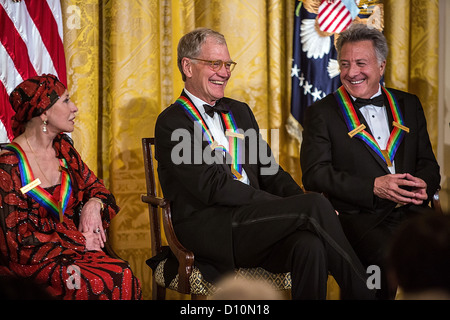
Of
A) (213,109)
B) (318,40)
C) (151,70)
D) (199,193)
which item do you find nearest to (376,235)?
(199,193)

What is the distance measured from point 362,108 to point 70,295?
2135 millimetres

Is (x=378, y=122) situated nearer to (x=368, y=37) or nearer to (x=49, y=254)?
(x=368, y=37)

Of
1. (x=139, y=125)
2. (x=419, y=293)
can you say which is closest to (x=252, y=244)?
(x=139, y=125)

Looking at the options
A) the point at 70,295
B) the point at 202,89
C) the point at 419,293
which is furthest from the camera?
the point at 202,89

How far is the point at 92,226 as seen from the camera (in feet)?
9.95

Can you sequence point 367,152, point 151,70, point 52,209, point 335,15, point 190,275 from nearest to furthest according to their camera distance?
1. point 52,209
2. point 190,275
3. point 367,152
4. point 151,70
5. point 335,15

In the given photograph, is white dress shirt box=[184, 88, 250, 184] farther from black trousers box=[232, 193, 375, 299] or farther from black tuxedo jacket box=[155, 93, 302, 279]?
black trousers box=[232, 193, 375, 299]

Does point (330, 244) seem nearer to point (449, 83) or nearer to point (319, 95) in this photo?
point (319, 95)

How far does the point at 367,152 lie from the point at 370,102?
1.09ft

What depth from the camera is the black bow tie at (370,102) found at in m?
3.74

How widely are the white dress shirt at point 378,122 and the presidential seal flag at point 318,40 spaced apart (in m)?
0.68

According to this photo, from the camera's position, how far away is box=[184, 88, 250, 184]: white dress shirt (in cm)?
349

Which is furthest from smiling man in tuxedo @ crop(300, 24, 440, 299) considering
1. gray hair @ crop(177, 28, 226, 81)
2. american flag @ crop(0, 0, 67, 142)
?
american flag @ crop(0, 0, 67, 142)
